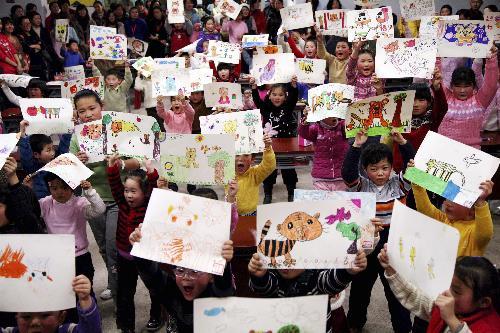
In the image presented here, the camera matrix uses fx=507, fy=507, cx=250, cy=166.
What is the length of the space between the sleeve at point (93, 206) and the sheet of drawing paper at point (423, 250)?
1.80 metres

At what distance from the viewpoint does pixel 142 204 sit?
3119 mm

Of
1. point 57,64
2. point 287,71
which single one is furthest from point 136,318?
point 57,64

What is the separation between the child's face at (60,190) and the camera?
10.3ft

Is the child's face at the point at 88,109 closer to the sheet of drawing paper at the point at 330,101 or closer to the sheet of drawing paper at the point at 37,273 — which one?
the sheet of drawing paper at the point at 330,101

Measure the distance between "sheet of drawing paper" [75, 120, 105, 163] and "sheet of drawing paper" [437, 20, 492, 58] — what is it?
3.19 m

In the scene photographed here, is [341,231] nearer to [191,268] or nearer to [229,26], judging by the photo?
[191,268]

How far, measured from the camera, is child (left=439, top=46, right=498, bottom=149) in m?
4.13

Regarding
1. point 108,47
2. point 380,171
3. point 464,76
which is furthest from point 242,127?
point 108,47

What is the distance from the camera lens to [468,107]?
4.16 metres

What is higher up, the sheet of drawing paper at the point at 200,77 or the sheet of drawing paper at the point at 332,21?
the sheet of drawing paper at the point at 332,21

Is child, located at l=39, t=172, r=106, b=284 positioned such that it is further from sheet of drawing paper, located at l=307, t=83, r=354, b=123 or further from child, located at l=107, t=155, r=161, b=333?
sheet of drawing paper, located at l=307, t=83, r=354, b=123

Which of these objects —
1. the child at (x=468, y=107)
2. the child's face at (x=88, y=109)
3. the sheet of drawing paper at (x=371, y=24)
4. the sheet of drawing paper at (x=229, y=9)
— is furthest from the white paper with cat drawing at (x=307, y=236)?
the sheet of drawing paper at (x=229, y=9)

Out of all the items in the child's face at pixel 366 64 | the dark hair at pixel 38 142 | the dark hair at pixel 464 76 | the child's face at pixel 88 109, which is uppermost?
the child's face at pixel 366 64

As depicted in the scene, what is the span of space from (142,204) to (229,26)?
22.3 feet
